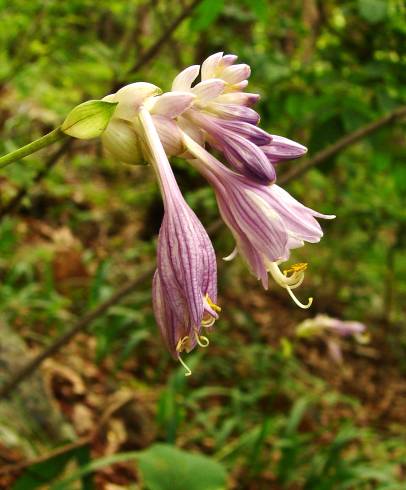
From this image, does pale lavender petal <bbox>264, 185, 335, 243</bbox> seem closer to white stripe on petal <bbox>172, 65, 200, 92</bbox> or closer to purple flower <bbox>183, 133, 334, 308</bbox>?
purple flower <bbox>183, 133, 334, 308</bbox>

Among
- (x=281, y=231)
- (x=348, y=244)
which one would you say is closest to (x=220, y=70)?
(x=281, y=231)

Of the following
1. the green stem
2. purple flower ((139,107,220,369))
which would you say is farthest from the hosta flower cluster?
the green stem

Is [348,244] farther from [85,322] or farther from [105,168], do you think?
[85,322]

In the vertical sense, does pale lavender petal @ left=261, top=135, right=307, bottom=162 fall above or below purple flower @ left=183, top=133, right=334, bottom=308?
above

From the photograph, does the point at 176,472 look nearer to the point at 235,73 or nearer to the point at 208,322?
the point at 208,322

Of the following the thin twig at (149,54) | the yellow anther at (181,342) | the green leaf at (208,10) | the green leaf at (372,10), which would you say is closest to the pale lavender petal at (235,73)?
the yellow anther at (181,342)

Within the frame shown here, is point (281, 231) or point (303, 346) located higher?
point (281, 231)

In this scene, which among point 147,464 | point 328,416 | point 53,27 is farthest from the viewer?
point 328,416

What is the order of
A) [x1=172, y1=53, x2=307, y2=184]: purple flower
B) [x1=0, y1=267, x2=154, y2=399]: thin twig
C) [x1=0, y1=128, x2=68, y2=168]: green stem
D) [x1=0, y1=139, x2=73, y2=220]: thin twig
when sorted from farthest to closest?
[x1=0, y1=139, x2=73, y2=220]: thin twig < [x1=0, y1=267, x2=154, y2=399]: thin twig < [x1=172, y1=53, x2=307, y2=184]: purple flower < [x1=0, y1=128, x2=68, y2=168]: green stem
